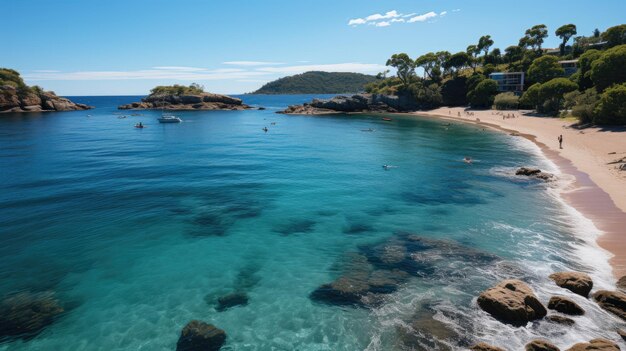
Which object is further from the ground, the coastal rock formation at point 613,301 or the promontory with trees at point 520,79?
the promontory with trees at point 520,79

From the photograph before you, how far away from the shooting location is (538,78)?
367ft

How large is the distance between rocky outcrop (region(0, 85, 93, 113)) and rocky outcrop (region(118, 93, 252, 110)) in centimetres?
2837

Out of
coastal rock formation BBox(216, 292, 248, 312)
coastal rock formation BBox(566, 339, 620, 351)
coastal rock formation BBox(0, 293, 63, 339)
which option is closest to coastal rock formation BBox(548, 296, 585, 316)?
coastal rock formation BBox(566, 339, 620, 351)

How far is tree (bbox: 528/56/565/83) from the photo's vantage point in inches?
4331

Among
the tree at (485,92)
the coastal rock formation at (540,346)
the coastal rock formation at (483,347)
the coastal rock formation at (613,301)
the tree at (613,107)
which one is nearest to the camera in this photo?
the coastal rock formation at (483,347)

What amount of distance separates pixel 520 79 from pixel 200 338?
144 m

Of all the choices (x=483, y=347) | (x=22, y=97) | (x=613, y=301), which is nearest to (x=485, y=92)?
(x=613, y=301)

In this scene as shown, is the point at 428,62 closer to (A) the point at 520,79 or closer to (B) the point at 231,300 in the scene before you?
(A) the point at 520,79

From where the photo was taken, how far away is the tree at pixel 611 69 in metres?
75.4

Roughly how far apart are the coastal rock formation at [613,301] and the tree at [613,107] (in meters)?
59.4

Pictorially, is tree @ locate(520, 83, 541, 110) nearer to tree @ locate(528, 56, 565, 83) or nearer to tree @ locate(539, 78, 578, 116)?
tree @ locate(539, 78, 578, 116)

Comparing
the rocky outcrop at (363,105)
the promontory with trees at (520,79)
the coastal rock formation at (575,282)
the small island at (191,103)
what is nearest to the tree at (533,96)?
the promontory with trees at (520,79)

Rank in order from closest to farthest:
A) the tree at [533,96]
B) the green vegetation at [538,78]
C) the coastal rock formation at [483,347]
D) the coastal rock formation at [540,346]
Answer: the coastal rock formation at [483,347] < the coastal rock formation at [540,346] < the green vegetation at [538,78] < the tree at [533,96]

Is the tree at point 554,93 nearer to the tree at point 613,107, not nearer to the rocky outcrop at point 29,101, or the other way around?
the tree at point 613,107
